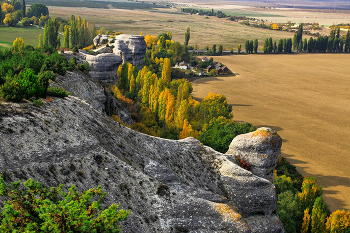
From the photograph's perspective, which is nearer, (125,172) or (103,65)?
(125,172)

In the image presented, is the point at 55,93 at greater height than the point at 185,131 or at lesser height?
greater

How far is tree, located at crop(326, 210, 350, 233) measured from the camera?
130 feet

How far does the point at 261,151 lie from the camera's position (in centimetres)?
3631

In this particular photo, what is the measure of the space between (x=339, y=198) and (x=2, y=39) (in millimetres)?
140671

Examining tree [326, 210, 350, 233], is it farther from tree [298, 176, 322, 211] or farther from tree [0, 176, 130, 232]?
tree [0, 176, 130, 232]

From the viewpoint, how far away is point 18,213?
1431cm

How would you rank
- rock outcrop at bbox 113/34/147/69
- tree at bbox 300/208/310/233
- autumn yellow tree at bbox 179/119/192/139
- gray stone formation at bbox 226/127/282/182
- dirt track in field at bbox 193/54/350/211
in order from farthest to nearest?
1. rock outcrop at bbox 113/34/147/69
2. dirt track in field at bbox 193/54/350/211
3. autumn yellow tree at bbox 179/119/192/139
4. tree at bbox 300/208/310/233
5. gray stone formation at bbox 226/127/282/182

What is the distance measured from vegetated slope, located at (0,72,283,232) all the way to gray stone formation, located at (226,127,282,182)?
4.67 m

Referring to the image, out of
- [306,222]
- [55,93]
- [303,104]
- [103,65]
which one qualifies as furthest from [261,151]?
[303,104]

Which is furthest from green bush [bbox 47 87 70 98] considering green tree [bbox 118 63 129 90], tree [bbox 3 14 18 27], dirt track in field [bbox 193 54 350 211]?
tree [bbox 3 14 18 27]

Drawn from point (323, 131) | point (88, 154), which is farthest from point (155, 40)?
point (88, 154)

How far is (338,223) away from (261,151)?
15.0 meters

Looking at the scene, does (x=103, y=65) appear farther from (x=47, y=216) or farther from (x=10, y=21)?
(x=10, y=21)

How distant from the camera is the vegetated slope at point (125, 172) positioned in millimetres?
21422
